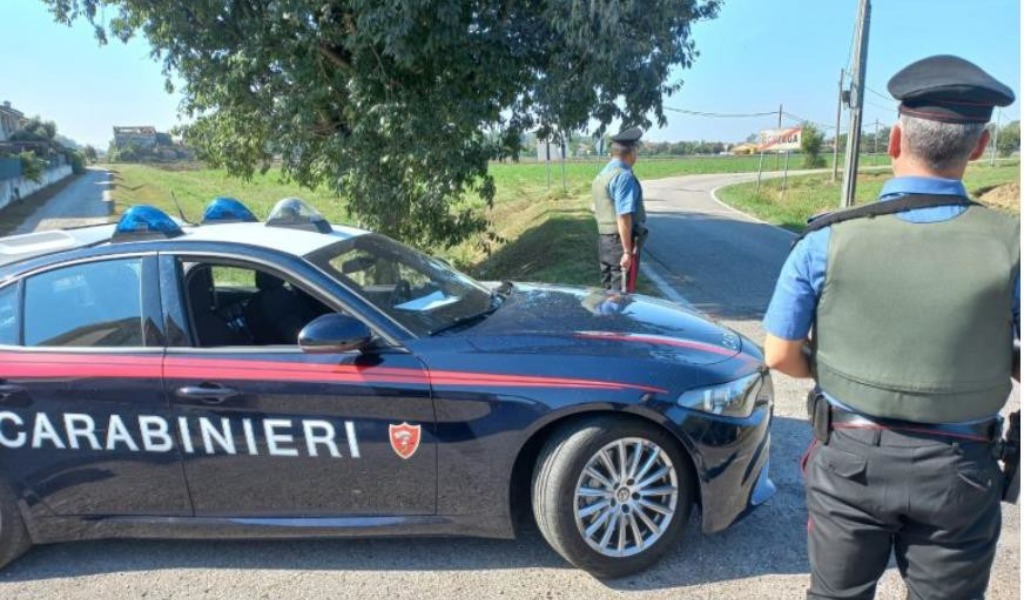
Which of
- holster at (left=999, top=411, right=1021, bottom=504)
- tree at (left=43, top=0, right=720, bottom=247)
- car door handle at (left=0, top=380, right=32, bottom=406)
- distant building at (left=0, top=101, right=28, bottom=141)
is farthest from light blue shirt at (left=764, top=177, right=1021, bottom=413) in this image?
distant building at (left=0, top=101, right=28, bottom=141)

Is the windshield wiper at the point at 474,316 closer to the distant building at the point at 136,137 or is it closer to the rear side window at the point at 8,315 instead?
the rear side window at the point at 8,315

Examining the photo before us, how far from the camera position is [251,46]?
8930mm

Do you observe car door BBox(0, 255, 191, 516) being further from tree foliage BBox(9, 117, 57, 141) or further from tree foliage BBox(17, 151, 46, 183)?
tree foliage BBox(9, 117, 57, 141)

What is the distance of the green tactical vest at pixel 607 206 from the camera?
6387 mm

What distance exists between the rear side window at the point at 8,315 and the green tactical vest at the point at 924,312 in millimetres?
3303

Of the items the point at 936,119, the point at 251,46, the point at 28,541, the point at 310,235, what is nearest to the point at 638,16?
the point at 251,46

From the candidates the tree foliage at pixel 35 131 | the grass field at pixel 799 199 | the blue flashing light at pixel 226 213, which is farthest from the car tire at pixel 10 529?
the tree foliage at pixel 35 131

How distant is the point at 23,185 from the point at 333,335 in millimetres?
40051

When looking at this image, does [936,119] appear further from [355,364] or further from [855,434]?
[355,364]

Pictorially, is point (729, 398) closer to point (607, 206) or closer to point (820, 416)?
point (820, 416)

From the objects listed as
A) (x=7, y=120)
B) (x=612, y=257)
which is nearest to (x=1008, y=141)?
(x=612, y=257)

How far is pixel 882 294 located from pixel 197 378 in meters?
2.58

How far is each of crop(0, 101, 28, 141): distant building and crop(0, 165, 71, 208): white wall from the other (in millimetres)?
10656

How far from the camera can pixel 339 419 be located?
9.99 ft
